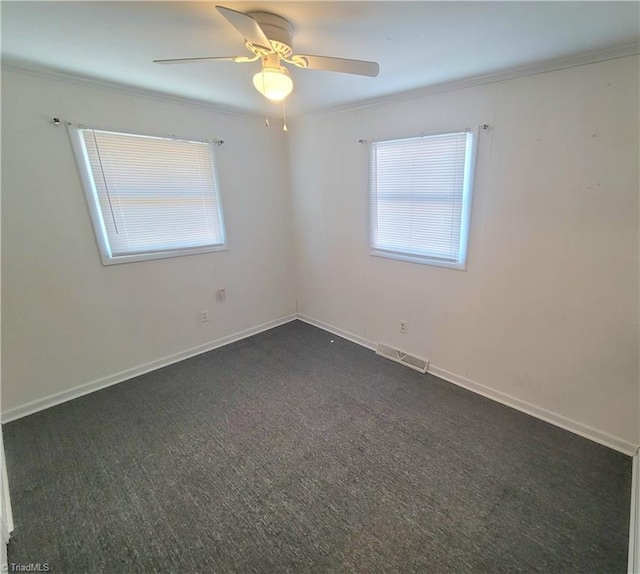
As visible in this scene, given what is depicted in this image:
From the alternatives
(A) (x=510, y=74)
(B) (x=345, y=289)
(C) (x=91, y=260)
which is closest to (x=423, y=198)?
(A) (x=510, y=74)

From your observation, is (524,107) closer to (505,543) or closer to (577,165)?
(577,165)

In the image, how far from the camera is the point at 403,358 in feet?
9.62

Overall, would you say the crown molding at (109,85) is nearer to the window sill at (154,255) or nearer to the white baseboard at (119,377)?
the window sill at (154,255)

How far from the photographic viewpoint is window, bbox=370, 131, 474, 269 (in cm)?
228

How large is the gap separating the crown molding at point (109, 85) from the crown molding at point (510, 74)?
1.15 meters

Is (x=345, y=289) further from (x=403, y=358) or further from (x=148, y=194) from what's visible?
(x=148, y=194)

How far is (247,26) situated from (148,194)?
1.87 meters

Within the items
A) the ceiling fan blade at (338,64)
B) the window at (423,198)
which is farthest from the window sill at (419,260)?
the ceiling fan blade at (338,64)

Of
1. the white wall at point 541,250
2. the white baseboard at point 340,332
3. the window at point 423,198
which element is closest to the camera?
the white wall at point 541,250

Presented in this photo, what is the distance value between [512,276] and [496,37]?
4.67 feet

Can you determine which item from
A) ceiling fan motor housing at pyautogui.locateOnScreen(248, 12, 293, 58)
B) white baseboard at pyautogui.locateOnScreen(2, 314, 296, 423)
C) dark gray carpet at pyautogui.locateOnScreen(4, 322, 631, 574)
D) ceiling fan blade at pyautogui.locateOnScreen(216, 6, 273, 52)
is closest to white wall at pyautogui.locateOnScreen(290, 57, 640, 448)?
dark gray carpet at pyautogui.locateOnScreen(4, 322, 631, 574)

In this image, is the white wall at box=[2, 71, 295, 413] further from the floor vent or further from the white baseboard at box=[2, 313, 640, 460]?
the floor vent

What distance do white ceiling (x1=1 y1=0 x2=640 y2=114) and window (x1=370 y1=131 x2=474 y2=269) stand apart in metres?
0.48

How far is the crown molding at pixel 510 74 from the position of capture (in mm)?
1588
